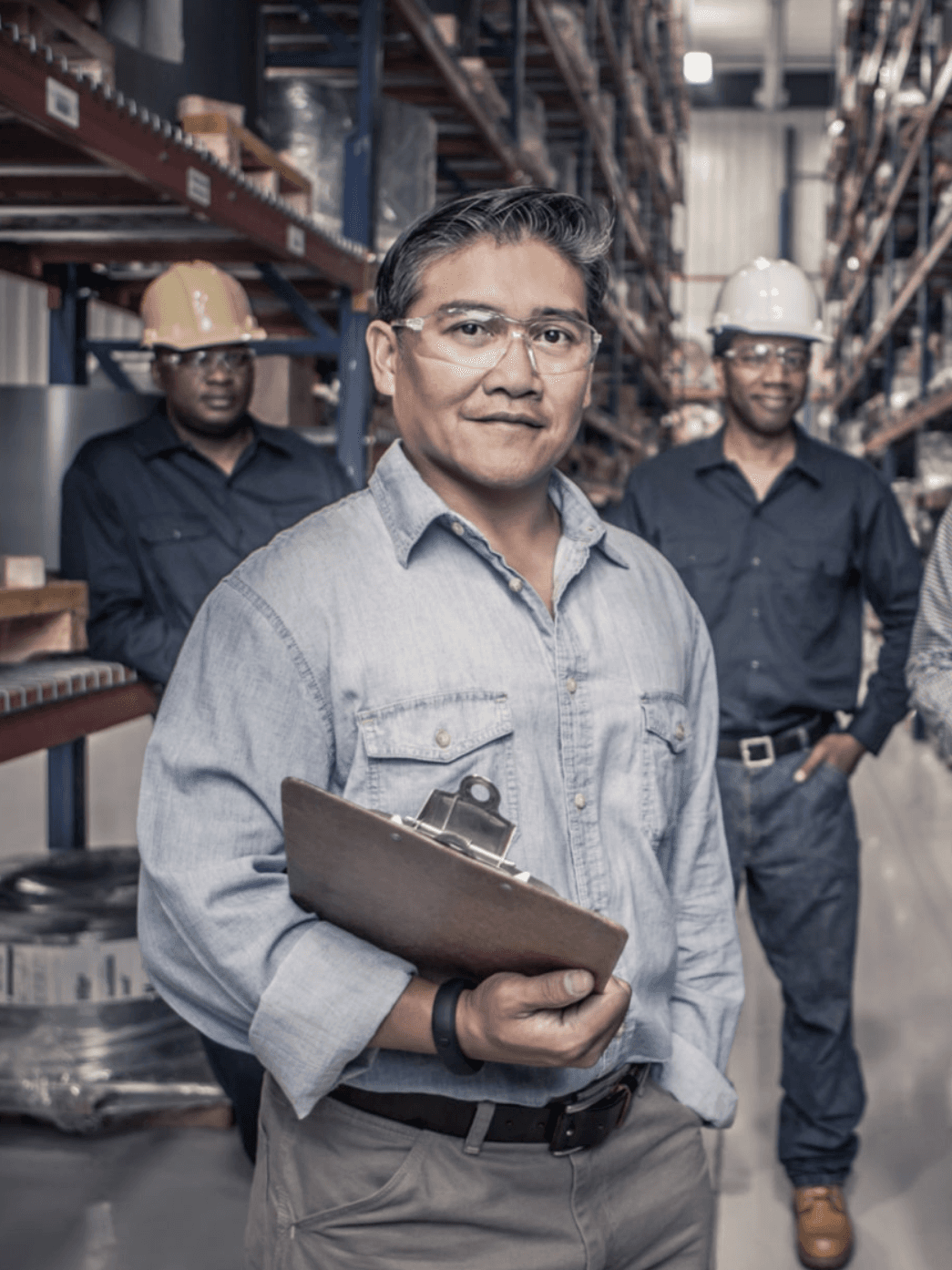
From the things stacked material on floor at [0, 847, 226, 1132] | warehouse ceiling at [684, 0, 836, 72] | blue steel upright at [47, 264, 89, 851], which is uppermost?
warehouse ceiling at [684, 0, 836, 72]

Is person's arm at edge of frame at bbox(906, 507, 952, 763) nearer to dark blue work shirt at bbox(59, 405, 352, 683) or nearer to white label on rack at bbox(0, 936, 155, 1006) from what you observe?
dark blue work shirt at bbox(59, 405, 352, 683)

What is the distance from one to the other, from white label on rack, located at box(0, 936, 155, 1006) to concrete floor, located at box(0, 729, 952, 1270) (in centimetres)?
35

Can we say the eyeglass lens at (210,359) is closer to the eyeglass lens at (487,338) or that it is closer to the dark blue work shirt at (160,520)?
the dark blue work shirt at (160,520)

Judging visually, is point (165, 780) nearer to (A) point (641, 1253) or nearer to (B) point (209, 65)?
(A) point (641, 1253)

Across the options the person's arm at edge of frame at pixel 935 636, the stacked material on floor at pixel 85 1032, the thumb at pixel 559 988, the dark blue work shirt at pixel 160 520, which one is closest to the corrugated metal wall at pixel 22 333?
the dark blue work shirt at pixel 160 520

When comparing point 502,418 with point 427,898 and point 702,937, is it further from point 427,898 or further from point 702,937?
point 702,937

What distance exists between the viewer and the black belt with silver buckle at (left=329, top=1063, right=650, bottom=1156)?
1.29 meters

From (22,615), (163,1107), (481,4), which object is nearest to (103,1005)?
(163,1107)

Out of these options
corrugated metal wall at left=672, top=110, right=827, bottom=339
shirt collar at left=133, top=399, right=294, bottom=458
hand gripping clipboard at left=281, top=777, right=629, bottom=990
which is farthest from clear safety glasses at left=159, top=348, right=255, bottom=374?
corrugated metal wall at left=672, top=110, right=827, bottom=339

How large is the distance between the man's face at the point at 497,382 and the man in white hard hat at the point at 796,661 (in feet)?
5.51

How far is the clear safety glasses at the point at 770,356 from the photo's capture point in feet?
9.74

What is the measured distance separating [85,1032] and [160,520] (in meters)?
1.27

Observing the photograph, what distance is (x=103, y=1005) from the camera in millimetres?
3283

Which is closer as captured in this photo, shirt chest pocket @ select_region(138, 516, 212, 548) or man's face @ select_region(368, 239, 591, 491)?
man's face @ select_region(368, 239, 591, 491)
